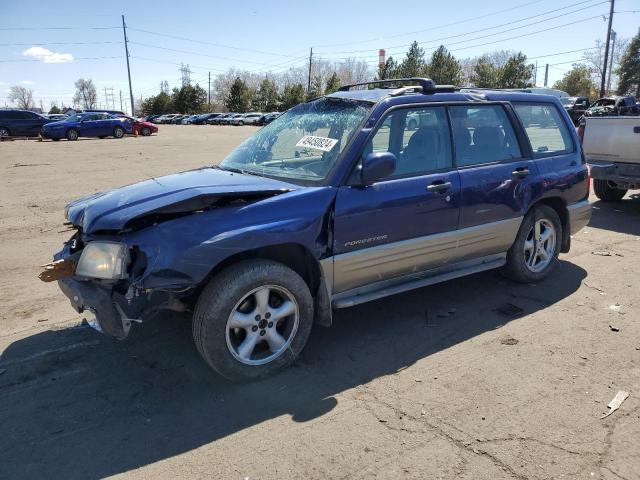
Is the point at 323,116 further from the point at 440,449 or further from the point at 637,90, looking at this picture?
the point at 637,90

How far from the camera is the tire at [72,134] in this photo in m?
27.5

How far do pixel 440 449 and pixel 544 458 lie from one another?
1.74 feet

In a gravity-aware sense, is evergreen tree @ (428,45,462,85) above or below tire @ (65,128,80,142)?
above

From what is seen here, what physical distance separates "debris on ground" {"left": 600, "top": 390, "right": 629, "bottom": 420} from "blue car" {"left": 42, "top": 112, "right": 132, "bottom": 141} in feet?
96.6

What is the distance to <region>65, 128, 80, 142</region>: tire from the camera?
27.5 m

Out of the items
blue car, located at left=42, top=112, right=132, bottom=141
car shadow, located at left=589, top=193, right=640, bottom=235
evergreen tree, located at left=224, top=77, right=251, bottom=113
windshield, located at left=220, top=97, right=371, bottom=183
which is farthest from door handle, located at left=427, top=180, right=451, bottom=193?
evergreen tree, located at left=224, top=77, right=251, bottom=113

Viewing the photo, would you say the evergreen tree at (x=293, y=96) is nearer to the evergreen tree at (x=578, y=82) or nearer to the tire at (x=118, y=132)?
the evergreen tree at (x=578, y=82)

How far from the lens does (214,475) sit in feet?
8.36

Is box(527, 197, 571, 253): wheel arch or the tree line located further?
the tree line

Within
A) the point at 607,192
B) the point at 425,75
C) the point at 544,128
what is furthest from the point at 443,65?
the point at 544,128

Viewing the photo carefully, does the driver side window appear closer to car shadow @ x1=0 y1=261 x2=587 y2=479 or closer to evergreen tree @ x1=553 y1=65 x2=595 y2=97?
car shadow @ x1=0 y1=261 x2=587 y2=479

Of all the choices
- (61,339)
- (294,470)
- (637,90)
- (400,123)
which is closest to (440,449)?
(294,470)

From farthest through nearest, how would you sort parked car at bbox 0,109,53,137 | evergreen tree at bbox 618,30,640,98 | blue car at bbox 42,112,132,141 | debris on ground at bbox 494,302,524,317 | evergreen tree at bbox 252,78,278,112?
1. evergreen tree at bbox 252,78,278,112
2. evergreen tree at bbox 618,30,640,98
3. parked car at bbox 0,109,53,137
4. blue car at bbox 42,112,132,141
5. debris on ground at bbox 494,302,524,317

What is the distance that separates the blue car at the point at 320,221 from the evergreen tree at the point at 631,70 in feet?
233
